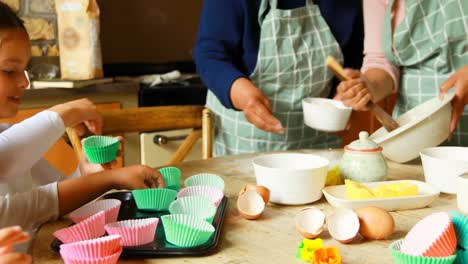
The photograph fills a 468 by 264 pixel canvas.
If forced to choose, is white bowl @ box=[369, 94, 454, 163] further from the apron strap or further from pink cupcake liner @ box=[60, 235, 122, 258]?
pink cupcake liner @ box=[60, 235, 122, 258]

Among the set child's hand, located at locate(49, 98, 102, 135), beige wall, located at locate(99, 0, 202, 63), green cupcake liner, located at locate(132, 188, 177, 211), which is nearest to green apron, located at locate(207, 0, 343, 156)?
child's hand, located at locate(49, 98, 102, 135)

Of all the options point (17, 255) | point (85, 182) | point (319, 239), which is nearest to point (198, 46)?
point (85, 182)

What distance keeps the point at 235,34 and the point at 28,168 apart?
2.33 ft

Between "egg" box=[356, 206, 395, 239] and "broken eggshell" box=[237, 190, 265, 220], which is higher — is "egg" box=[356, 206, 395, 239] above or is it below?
above

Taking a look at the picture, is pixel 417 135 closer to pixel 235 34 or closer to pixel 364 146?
pixel 364 146

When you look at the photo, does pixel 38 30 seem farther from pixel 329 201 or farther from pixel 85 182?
pixel 329 201

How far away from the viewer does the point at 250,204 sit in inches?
34.6

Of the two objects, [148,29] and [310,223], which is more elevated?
[148,29]

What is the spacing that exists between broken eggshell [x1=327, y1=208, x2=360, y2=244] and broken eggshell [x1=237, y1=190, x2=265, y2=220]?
0.13 meters

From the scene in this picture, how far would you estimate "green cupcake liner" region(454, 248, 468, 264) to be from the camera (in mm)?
659

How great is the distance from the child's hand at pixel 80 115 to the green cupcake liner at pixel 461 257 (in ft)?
2.42

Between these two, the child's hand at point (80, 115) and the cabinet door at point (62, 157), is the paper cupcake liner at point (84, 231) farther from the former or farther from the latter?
the cabinet door at point (62, 157)

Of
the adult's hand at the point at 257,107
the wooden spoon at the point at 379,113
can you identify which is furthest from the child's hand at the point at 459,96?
the adult's hand at the point at 257,107

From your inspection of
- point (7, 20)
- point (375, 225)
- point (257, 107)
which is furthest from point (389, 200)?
point (7, 20)
